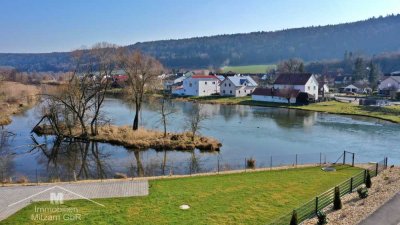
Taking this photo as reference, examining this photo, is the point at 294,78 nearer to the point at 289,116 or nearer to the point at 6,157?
the point at 289,116

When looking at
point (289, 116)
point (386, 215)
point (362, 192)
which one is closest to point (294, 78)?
point (289, 116)

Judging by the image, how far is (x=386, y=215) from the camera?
43.6ft

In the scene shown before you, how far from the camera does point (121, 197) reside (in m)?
16.0

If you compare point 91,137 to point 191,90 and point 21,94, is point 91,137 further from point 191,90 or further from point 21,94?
point 191,90

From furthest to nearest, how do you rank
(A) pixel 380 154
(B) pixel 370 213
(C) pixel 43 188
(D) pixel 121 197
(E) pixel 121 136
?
1. (E) pixel 121 136
2. (A) pixel 380 154
3. (C) pixel 43 188
4. (D) pixel 121 197
5. (B) pixel 370 213

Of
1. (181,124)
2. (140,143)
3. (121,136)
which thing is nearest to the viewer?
(140,143)

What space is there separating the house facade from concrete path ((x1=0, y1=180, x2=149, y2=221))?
5064 cm

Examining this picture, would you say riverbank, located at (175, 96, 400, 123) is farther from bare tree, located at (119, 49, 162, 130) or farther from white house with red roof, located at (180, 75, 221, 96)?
bare tree, located at (119, 49, 162, 130)

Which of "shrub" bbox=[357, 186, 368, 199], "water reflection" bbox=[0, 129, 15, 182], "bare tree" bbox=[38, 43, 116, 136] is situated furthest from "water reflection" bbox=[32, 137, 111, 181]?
"shrub" bbox=[357, 186, 368, 199]

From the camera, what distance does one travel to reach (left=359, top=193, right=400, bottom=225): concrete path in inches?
501

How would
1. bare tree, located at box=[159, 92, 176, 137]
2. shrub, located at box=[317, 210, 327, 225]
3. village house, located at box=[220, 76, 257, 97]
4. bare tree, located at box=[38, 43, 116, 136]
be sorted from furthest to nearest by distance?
village house, located at box=[220, 76, 257, 97] < bare tree, located at box=[38, 43, 116, 136] < bare tree, located at box=[159, 92, 176, 137] < shrub, located at box=[317, 210, 327, 225]

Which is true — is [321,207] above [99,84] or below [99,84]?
below

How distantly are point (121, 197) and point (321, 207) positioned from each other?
830cm

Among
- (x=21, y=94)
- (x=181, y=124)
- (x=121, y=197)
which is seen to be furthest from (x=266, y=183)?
(x=21, y=94)
